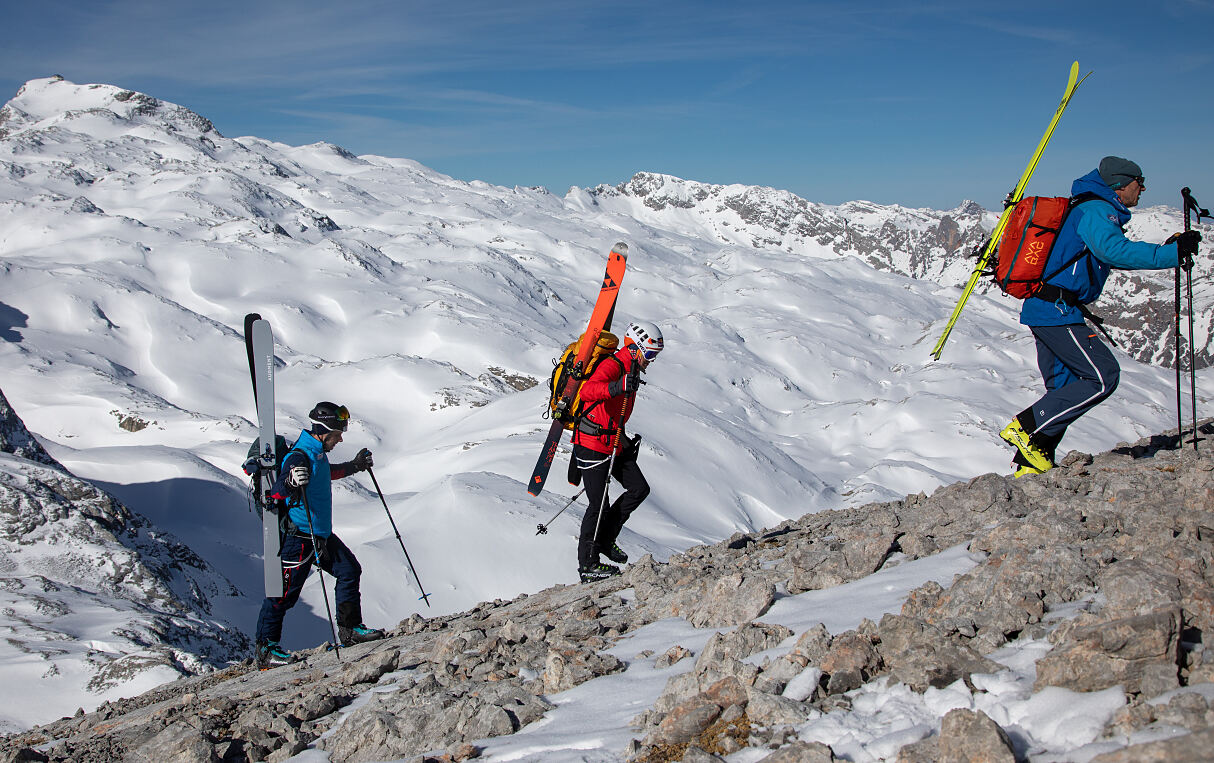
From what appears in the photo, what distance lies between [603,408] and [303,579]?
360 cm

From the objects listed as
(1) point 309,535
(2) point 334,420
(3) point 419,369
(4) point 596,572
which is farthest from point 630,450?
(3) point 419,369

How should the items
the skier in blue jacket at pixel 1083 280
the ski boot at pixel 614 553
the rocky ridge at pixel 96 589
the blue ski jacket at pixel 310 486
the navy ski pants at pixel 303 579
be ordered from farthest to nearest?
the rocky ridge at pixel 96 589 → the ski boot at pixel 614 553 → the navy ski pants at pixel 303 579 → the blue ski jacket at pixel 310 486 → the skier in blue jacket at pixel 1083 280

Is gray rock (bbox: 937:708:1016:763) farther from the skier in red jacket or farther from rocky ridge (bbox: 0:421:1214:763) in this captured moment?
the skier in red jacket

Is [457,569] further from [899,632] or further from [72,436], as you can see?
[72,436]

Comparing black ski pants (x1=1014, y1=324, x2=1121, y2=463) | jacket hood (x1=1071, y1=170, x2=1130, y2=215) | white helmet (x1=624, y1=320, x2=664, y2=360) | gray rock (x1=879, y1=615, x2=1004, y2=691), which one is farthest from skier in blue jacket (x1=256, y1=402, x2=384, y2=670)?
jacket hood (x1=1071, y1=170, x2=1130, y2=215)

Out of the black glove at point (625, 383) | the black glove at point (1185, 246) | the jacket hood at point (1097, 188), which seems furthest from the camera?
the black glove at point (625, 383)

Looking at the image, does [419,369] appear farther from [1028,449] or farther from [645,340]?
[1028,449]

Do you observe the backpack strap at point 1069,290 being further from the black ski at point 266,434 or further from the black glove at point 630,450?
the black ski at point 266,434

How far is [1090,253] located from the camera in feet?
22.7

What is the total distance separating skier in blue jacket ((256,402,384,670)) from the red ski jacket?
2373 mm

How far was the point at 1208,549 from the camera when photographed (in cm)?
407

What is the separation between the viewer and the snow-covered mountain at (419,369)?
19.9 metres

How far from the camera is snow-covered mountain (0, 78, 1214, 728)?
19906mm

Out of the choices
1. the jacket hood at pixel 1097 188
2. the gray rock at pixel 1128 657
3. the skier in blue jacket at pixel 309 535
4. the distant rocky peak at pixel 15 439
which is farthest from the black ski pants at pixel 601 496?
the distant rocky peak at pixel 15 439
